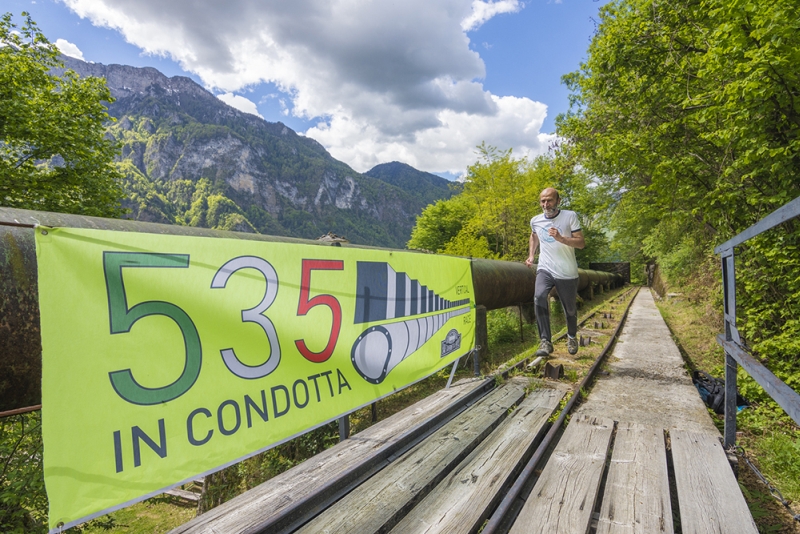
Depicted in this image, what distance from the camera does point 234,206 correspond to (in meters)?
149

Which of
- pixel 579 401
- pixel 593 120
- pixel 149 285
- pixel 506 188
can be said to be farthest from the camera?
pixel 506 188

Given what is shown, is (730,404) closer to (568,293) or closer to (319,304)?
(568,293)

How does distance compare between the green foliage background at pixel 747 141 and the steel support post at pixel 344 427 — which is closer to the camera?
the steel support post at pixel 344 427

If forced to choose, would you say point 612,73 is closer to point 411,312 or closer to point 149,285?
point 411,312

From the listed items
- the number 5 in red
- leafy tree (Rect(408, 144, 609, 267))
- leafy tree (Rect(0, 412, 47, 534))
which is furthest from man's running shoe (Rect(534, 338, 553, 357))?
leafy tree (Rect(408, 144, 609, 267))

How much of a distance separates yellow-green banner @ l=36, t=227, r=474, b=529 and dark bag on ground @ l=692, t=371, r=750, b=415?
3.66m

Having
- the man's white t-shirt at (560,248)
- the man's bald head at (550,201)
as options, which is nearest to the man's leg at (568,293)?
the man's white t-shirt at (560,248)

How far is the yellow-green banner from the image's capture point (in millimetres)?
1322

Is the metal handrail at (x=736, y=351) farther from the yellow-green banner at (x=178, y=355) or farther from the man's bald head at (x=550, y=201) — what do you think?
the yellow-green banner at (x=178, y=355)

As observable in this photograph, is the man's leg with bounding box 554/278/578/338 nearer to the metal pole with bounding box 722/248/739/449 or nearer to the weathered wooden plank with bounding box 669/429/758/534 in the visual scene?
the metal pole with bounding box 722/248/739/449

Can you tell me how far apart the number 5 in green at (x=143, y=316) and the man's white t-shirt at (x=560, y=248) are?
3.86 meters

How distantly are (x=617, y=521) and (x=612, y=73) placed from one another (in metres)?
9.31

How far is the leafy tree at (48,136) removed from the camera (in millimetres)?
10969

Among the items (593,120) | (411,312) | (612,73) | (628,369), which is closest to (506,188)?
(593,120)
